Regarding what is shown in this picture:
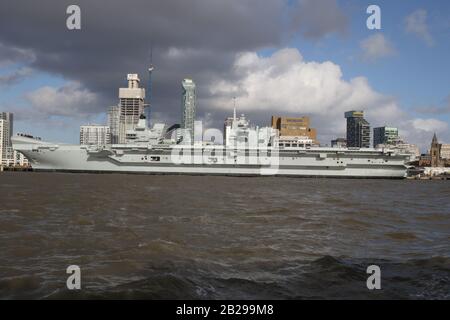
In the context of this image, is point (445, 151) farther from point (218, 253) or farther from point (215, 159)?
point (218, 253)

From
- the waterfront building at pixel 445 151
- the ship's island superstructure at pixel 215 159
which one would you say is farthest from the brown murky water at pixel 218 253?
the waterfront building at pixel 445 151

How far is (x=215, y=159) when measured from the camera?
55.7 metres

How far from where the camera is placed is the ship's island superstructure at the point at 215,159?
54562mm

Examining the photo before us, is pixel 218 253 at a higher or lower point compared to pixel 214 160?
lower

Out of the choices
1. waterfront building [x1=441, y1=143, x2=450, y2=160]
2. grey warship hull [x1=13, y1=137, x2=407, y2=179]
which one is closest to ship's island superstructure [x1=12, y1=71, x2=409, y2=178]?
grey warship hull [x1=13, y1=137, x2=407, y2=179]

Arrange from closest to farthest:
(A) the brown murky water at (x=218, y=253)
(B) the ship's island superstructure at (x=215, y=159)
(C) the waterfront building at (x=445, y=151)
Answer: (A) the brown murky water at (x=218, y=253) < (B) the ship's island superstructure at (x=215, y=159) < (C) the waterfront building at (x=445, y=151)

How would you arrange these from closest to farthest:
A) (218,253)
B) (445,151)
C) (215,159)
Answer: (218,253), (215,159), (445,151)

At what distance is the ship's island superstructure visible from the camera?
2148 inches

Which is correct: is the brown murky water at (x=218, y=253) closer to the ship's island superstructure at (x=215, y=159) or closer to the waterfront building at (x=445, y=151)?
the ship's island superstructure at (x=215, y=159)

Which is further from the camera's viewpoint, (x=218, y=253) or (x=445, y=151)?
(x=445, y=151)

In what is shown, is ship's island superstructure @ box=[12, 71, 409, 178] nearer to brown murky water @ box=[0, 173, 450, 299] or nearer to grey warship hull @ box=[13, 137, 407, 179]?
grey warship hull @ box=[13, 137, 407, 179]

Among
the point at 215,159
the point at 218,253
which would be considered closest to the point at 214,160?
the point at 215,159

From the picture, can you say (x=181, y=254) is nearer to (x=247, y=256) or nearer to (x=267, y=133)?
(x=247, y=256)
